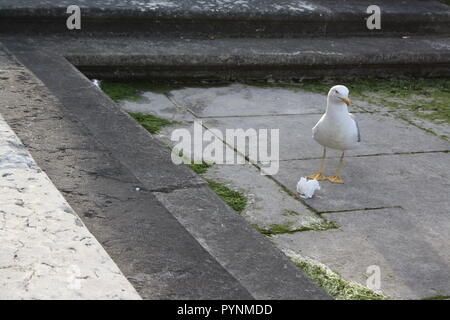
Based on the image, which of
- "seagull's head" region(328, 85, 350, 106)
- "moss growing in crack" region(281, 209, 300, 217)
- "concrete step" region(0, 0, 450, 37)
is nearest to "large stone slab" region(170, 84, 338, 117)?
"concrete step" region(0, 0, 450, 37)

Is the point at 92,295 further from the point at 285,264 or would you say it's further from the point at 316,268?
the point at 316,268

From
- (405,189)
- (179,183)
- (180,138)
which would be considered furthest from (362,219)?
(180,138)

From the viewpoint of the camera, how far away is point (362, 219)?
381 centimetres

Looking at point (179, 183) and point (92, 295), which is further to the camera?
point (179, 183)

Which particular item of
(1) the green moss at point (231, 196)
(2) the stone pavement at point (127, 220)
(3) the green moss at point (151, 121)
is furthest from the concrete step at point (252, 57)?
(1) the green moss at point (231, 196)

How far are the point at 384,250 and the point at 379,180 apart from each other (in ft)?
2.95

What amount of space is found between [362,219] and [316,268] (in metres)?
0.68

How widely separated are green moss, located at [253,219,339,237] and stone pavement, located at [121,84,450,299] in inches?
0.5

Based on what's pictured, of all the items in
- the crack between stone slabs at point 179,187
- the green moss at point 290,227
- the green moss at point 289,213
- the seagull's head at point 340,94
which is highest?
the seagull's head at point 340,94

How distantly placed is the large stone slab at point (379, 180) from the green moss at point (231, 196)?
12.8 inches

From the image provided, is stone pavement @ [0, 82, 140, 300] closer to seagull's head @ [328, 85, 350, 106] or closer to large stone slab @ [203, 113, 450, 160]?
seagull's head @ [328, 85, 350, 106]
